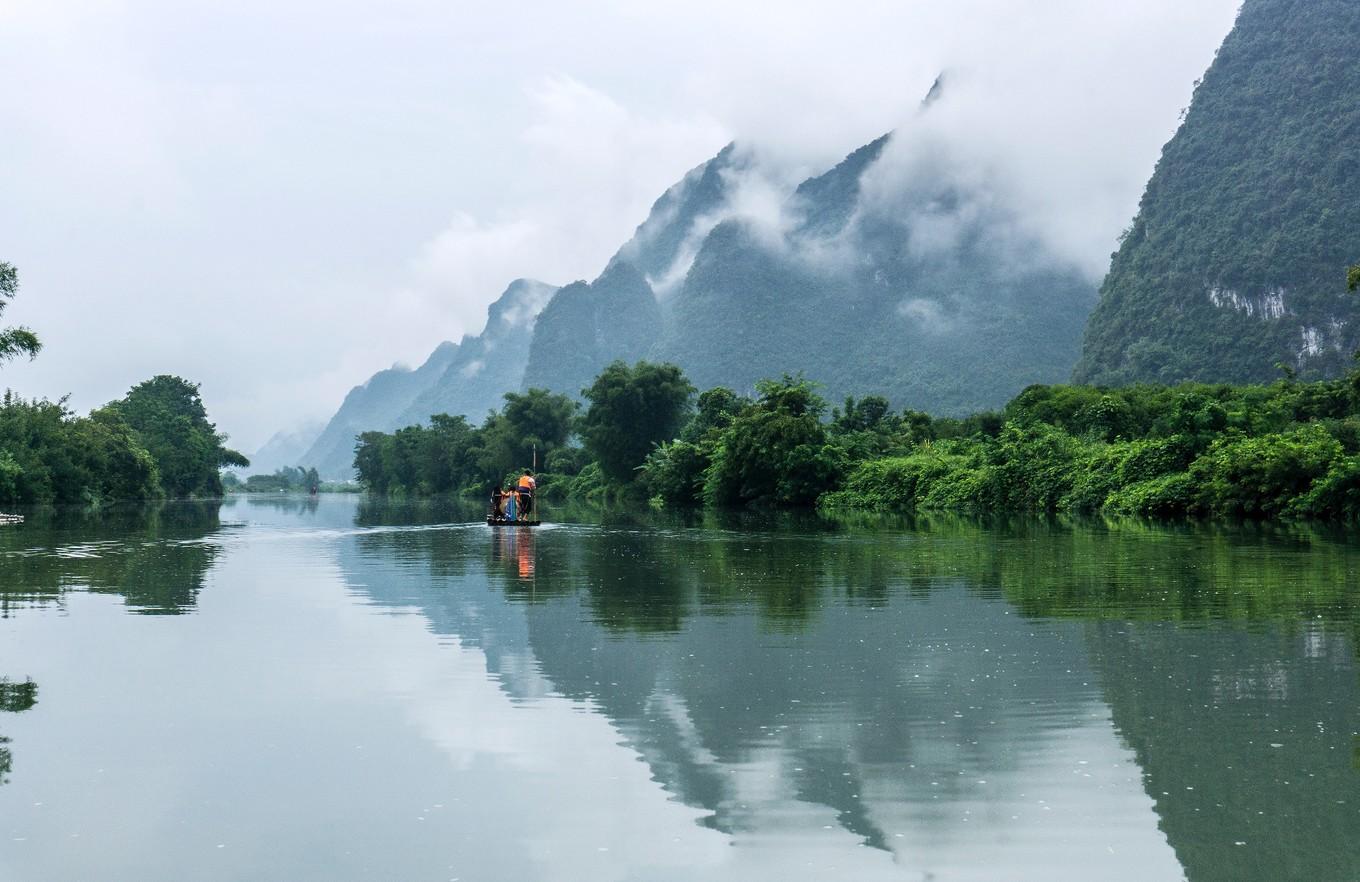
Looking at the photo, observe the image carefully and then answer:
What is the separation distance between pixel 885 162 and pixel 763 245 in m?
23.1

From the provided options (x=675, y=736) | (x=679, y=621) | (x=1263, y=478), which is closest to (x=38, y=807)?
(x=675, y=736)

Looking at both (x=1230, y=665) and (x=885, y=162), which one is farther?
(x=885, y=162)

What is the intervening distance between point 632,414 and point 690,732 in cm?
7654

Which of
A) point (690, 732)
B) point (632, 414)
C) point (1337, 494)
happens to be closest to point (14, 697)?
point (690, 732)

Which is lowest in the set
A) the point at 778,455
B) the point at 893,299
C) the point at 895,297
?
the point at 778,455

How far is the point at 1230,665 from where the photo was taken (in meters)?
11.0

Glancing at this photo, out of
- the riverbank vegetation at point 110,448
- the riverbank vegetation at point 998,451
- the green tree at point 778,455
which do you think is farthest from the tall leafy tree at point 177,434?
the green tree at point 778,455

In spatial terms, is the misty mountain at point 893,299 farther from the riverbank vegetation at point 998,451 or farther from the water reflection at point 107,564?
the water reflection at point 107,564

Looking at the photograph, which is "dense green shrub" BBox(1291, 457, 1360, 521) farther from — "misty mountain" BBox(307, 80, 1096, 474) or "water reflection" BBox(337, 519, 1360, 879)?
"misty mountain" BBox(307, 80, 1096, 474)

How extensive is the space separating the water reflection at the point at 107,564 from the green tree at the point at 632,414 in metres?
44.6

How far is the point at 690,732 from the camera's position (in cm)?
866

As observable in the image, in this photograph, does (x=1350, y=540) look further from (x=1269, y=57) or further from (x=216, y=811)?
(x=1269, y=57)

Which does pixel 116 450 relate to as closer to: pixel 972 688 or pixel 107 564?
pixel 107 564

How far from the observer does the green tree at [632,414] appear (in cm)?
8456
